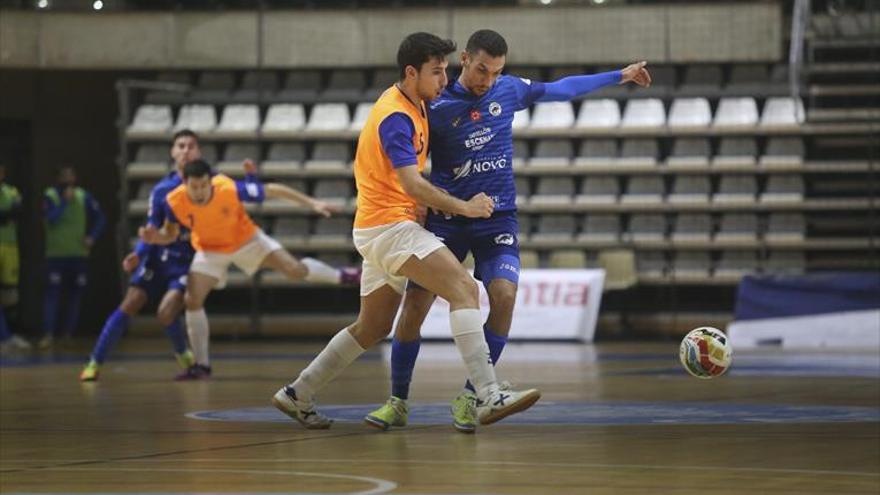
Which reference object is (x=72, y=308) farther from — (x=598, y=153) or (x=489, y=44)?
(x=489, y=44)

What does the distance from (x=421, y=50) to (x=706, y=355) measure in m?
2.33

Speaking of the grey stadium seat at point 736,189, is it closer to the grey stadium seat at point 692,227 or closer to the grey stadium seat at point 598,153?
the grey stadium seat at point 692,227

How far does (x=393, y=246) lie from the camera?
7.86m

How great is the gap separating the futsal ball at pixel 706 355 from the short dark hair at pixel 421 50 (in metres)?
2.14

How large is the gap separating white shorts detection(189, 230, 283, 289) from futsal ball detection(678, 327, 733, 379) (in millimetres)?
5494

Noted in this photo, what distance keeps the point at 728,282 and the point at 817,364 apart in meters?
6.78

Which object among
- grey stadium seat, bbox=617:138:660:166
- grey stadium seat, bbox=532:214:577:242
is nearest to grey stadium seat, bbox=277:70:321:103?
grey stadium seat, bbox=532:214:577:242

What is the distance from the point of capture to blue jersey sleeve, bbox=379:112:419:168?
25.3 feet

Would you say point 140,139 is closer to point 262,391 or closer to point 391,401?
point 262,391

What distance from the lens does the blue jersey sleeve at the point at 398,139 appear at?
25.3 feet

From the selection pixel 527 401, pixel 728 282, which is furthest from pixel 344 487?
pixel 728 282

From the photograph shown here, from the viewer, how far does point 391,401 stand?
329 inches

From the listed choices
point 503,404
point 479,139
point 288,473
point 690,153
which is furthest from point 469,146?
point 690,153

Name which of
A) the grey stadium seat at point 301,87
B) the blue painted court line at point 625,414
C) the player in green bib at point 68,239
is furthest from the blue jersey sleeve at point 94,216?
the blue painted court line at point 625,414
